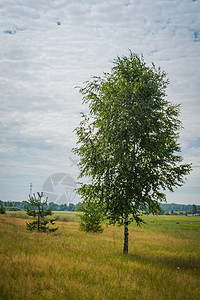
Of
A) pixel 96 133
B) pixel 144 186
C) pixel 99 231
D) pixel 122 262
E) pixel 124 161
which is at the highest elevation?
pixel 96 133

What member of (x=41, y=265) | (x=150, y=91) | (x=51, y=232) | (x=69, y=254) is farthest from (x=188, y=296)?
(x=51, y=232)

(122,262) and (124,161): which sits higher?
(124,161)

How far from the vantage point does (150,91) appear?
12.8 meters

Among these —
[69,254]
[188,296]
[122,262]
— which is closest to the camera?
[188,296]

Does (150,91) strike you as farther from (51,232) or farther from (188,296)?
(51,232)

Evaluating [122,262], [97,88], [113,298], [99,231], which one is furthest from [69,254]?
[99,231]

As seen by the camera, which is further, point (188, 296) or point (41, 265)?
point (41, 265)

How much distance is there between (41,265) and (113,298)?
3.47 meters

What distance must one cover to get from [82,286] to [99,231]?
1780cm

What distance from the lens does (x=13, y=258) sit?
9.16m

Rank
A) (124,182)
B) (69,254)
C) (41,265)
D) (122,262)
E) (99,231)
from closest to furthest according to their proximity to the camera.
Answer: (41,265) → (122,262) → (69,254) → (124,182) → (99,231)

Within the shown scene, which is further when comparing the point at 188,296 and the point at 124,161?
the point at 124,161

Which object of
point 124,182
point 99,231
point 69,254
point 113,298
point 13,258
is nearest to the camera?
point 113,298

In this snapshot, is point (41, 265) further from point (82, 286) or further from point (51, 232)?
point (51, 232)
